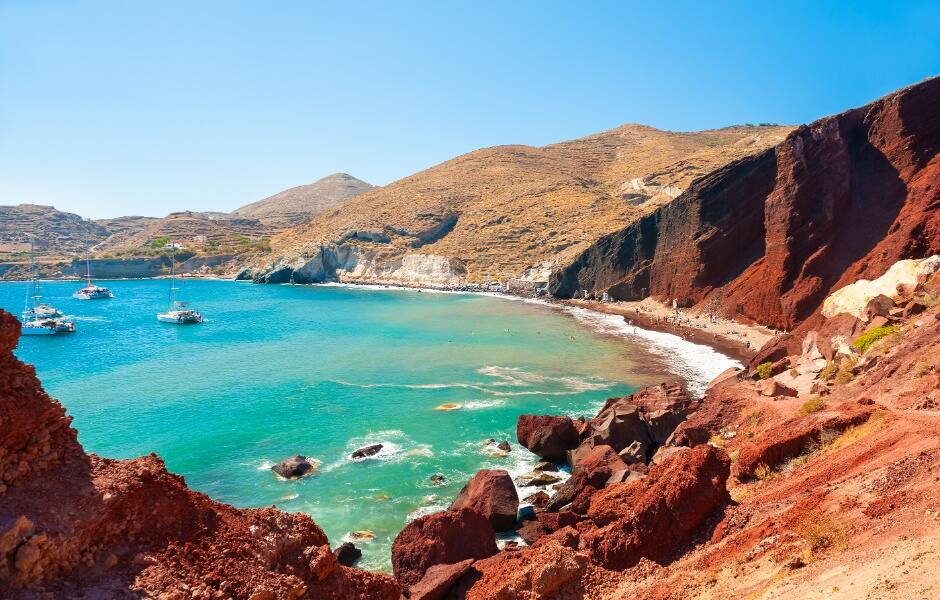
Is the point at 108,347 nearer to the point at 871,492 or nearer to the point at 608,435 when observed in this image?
the point at 608,435

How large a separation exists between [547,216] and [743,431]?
98960mm

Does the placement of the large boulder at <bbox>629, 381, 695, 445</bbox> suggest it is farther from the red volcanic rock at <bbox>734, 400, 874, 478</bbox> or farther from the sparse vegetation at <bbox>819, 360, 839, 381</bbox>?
the red volcanic rock at <bbox>734, 400, 874, 478</bbox>

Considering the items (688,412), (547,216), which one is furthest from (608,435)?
(547,216)


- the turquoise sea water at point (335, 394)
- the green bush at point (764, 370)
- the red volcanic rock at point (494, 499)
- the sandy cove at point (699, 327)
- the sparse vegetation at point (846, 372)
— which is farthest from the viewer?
the sandy cove at point (699, 327)

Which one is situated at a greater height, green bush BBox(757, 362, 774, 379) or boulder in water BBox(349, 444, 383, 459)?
green bush BBox(757, 362, 774, 379)

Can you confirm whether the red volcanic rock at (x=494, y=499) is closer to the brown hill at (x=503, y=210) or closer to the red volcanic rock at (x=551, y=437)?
the red volcanic rock at (x=551, y=437)

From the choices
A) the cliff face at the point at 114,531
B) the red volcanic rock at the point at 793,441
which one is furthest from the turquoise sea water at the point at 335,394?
the red volcanic rock at the point at 793,441

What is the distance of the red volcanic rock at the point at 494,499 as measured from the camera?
16.5m

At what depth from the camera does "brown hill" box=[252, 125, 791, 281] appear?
10606 cm

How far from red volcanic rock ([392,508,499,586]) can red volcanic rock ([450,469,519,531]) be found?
93.0 inches

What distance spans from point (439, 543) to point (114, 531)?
7951mm

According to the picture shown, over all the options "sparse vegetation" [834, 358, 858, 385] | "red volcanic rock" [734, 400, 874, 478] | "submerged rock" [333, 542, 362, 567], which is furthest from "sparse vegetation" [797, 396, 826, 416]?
"submerged rock" [333, 542, 362, 567]

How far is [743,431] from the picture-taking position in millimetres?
17625

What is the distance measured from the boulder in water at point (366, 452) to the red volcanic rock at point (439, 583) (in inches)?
488
